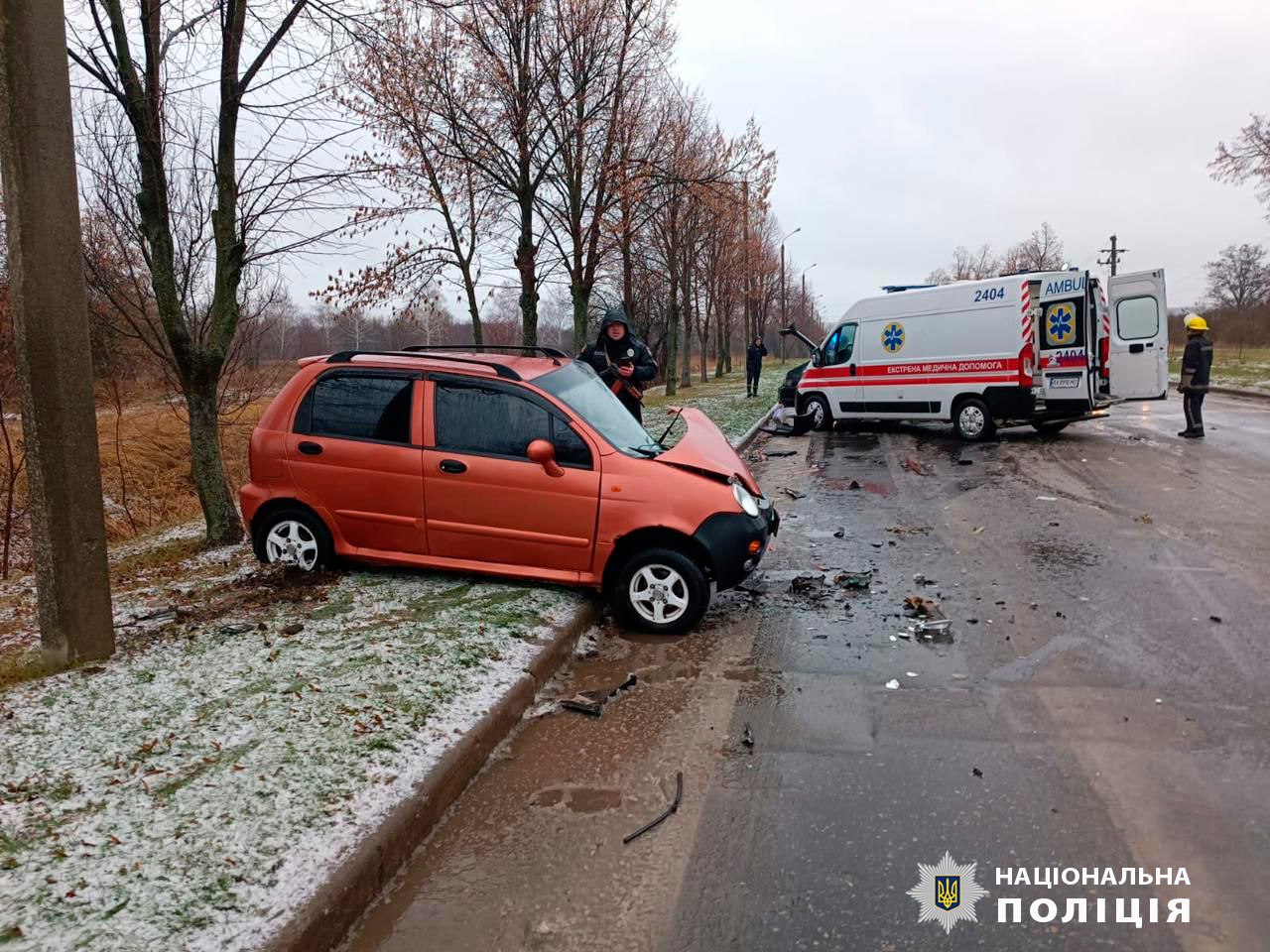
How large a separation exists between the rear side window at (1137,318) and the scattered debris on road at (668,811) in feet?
45.1

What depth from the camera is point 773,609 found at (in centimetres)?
583

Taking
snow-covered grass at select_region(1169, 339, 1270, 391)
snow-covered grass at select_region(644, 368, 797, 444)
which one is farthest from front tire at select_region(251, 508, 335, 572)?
snow-covered grass at select_region(1169, 339, 1270, 391)

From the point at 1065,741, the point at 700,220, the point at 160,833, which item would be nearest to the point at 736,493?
the point at 1065,741

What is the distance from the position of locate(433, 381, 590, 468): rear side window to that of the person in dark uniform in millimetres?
12298

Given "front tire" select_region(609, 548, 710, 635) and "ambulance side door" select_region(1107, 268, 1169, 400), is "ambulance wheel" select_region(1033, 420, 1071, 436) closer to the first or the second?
"ambulance side door" select_region(1107, 268, 1169, 400)

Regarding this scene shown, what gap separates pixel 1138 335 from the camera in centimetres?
1390

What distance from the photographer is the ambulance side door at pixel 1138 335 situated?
539 inches

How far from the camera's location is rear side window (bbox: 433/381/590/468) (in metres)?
5.46

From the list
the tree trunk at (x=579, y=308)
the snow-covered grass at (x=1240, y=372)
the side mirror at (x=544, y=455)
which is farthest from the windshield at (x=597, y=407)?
the snow-covered grass at (x=1240, y=372)

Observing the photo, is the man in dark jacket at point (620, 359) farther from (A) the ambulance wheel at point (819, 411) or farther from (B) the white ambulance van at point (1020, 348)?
(A) the ambulance wheel at point (819, 411)

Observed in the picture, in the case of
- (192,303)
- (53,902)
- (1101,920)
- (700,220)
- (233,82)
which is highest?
(700,220)

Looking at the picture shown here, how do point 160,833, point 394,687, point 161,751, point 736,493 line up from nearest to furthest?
1. point 160,833
2. point 161,751
3. point 394,687
4. point 736,493

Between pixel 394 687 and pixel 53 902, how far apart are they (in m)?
1.69

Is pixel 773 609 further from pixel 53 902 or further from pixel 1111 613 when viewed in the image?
pixel 53 902
